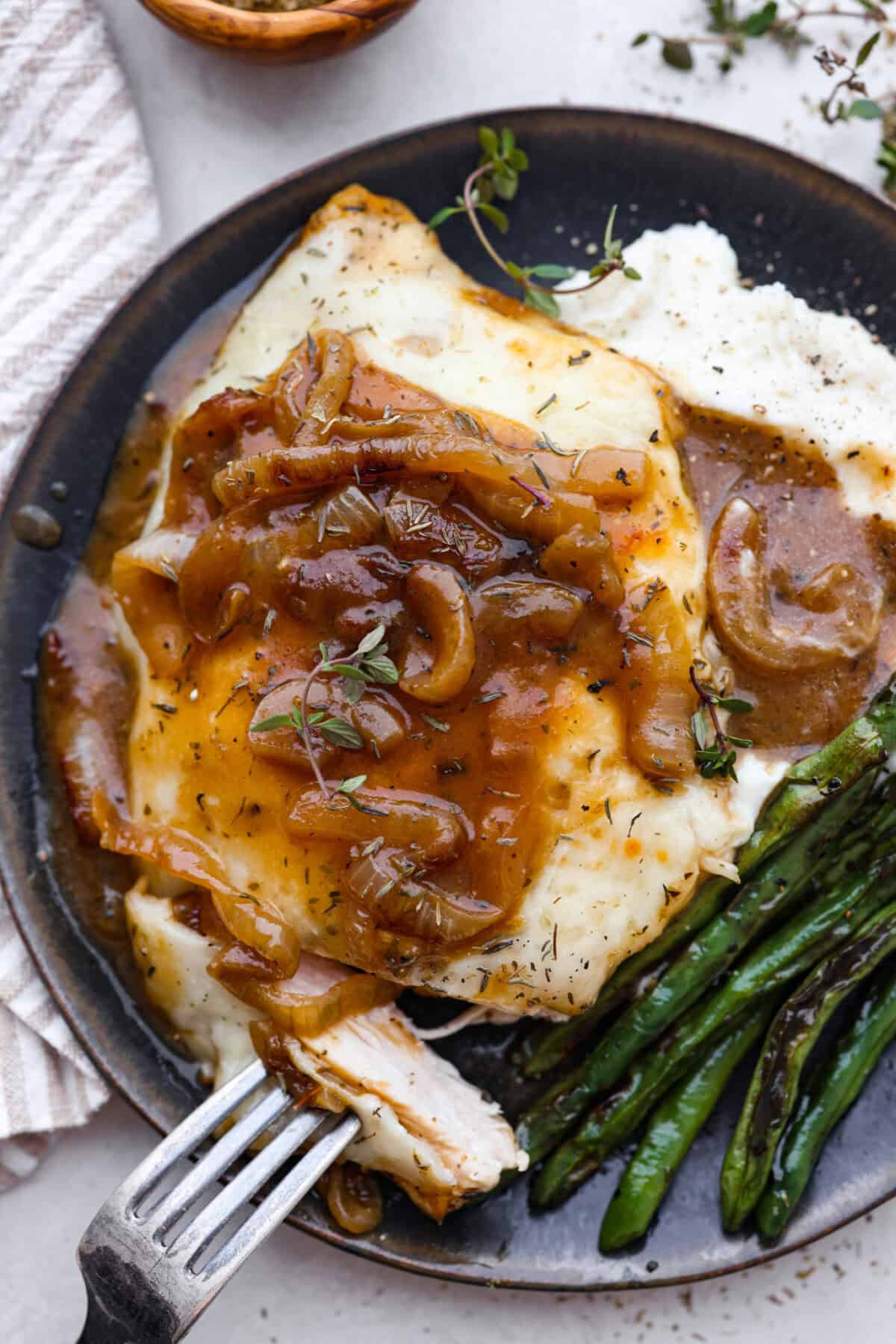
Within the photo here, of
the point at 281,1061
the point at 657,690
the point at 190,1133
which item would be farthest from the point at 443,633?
the point at 190,1133

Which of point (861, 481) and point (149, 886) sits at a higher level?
point (861, 481)

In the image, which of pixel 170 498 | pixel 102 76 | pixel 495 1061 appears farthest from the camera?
pixel 102 76

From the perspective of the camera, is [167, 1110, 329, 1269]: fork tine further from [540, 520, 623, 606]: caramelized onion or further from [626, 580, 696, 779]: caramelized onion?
[540, 520, 623, 606]: caramelized onion

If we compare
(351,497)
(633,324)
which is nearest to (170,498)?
(351,497)

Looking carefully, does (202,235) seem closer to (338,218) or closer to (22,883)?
(338,218)

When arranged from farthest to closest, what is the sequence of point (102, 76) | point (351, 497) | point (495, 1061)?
point (102, 76), point (495, 1061), point (351, 497)

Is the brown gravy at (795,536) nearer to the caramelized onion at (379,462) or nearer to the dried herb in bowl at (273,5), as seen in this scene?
the caramelized onion at (379,462)

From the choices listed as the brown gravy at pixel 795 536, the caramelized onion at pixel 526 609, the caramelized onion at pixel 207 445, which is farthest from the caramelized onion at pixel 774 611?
the caramelized onion at pixel 207 445
